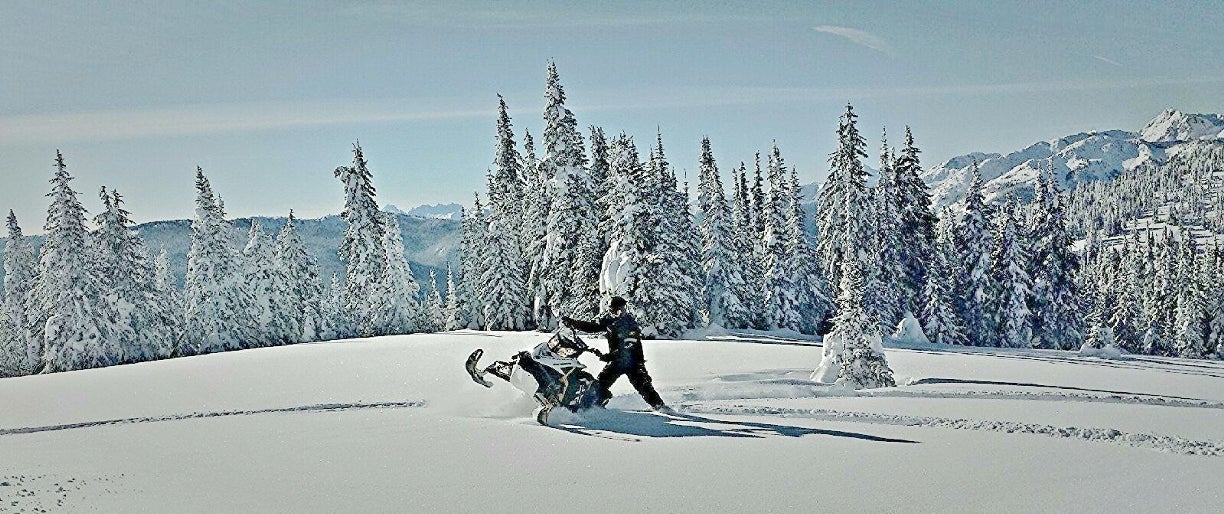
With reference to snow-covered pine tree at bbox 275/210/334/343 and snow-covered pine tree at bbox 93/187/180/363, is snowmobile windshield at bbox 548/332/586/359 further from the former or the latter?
snow-covered pine tree at bbox 275/210/334/343

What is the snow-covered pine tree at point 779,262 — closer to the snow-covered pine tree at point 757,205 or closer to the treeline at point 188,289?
the snow-covered pine tree at point 757,205

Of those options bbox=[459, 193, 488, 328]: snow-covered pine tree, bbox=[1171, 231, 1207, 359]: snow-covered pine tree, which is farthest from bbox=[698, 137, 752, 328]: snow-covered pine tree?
bbox=[1171, 231, 1207, 359]: snow-covered pine tree

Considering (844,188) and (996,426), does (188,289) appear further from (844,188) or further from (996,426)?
(996,426)

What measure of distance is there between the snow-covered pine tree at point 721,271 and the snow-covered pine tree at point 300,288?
96.2 ft

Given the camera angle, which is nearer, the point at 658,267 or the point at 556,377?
the point at 556,377

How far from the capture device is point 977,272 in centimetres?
4834

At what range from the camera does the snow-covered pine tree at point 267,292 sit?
165 ft

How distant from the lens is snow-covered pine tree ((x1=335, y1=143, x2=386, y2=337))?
47.7 meters

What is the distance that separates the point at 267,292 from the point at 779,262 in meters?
36.9

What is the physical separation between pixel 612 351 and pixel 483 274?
39.8 metres

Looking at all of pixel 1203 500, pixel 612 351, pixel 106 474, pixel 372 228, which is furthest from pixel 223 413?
pixel 372 228

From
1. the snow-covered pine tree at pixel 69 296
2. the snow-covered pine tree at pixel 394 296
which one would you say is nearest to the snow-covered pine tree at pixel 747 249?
the snow-covered pine tree at pixel 394 296

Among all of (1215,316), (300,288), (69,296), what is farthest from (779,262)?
(69,296)

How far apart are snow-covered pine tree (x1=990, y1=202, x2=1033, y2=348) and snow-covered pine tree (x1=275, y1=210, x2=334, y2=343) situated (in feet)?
157
